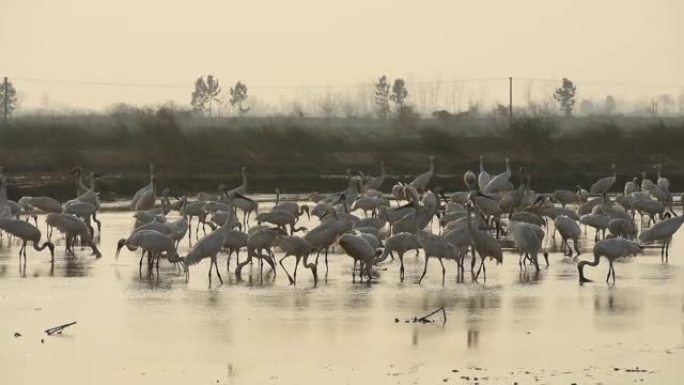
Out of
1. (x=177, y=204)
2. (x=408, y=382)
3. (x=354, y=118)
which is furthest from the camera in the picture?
(x=354, y=118)

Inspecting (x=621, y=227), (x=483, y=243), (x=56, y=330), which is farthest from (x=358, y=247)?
(x=621, y=227)

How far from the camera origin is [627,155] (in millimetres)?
58531

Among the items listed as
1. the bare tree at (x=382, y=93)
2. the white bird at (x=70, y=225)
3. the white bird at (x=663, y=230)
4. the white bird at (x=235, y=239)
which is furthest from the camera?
the bare tree at (x=382, y=93)

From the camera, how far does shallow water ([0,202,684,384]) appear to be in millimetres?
13523

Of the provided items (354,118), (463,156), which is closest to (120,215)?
(463,156)

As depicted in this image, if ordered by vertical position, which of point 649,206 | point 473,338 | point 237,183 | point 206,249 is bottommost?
point 473,338

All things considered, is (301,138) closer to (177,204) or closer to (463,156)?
(463,156)

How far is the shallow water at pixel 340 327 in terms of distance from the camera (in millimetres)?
13523

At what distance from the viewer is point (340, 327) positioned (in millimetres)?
16141

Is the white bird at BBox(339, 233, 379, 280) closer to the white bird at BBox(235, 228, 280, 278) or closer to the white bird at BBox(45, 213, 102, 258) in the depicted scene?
the white bird at BBox(235, 228, 280, 278)

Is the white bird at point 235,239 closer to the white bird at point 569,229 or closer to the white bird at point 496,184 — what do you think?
the white bird at point 569,229

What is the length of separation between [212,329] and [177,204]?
14.3 m

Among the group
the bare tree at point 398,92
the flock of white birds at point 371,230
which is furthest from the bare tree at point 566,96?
the flock of white birds at point 371,230

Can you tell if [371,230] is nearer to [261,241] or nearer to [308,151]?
[261,241]
